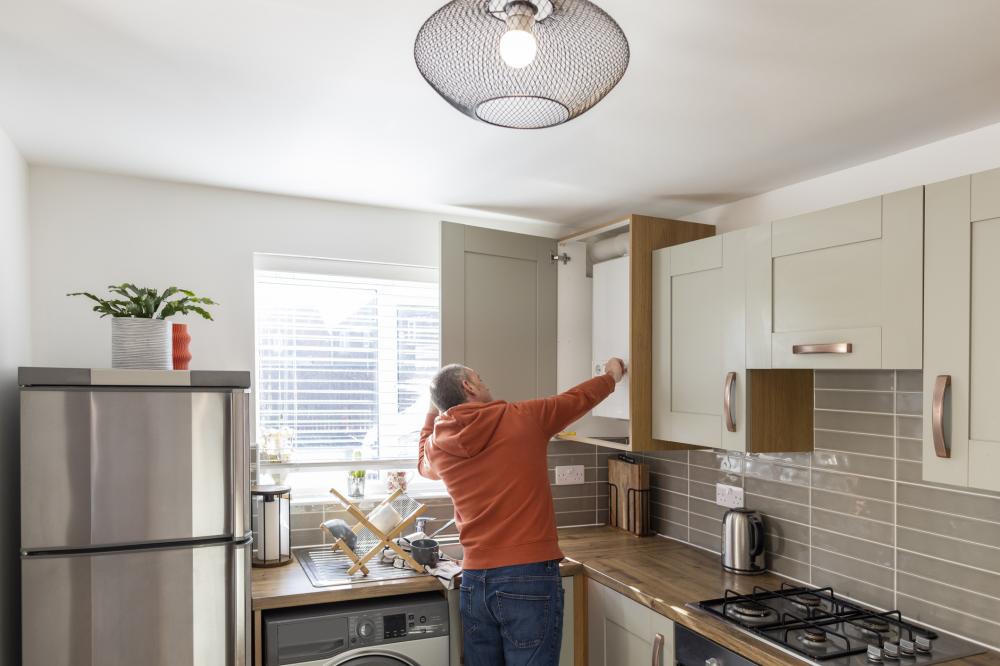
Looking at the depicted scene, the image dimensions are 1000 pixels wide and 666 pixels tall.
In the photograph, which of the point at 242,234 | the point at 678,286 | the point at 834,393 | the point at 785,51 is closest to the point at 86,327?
the point at 242,234

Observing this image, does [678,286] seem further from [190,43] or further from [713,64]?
[190,43]

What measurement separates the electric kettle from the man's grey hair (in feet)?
3.88

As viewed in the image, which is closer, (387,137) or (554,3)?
(554,3)

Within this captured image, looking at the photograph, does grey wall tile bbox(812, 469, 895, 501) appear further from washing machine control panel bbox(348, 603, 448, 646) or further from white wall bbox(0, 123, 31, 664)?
white wall bbox(0, 123, 31, 664)

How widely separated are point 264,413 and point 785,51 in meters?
2.43

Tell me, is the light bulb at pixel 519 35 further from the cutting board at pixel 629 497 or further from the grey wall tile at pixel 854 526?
the cutting board at pixel 629 497

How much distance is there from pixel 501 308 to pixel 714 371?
103cm

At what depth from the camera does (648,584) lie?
8.63ft

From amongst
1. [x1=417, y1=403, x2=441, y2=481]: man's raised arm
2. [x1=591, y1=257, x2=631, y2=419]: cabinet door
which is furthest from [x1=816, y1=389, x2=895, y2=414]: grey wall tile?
[x1=417, y1=403, x2=441, y2=481]: man's raised arm

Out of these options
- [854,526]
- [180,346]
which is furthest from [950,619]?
[180,346]

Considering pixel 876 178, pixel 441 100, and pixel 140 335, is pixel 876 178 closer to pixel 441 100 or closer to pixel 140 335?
pixel 441 100

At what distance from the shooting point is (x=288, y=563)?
9.54 ft

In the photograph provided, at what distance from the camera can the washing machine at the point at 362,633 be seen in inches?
97.6

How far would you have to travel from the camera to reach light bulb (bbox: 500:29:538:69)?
120cm
